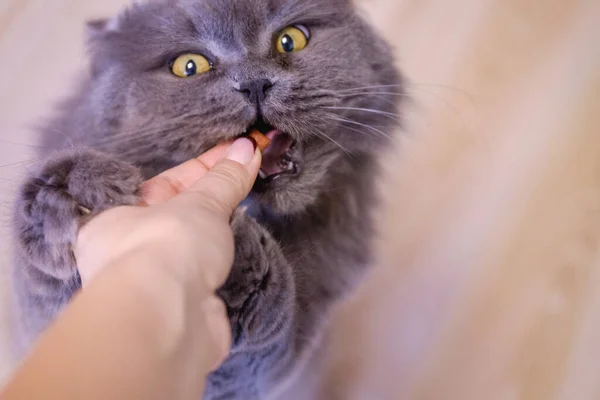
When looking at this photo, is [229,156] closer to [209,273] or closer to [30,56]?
[209,273]

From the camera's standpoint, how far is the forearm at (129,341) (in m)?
0.40

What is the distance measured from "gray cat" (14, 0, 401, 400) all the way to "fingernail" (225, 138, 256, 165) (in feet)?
0.19

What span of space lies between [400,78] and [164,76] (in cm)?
51

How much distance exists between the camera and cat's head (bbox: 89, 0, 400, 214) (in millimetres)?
845

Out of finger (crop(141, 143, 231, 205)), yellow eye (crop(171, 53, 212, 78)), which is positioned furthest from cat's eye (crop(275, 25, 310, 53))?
finger (crop(141, 143, 231, 205))

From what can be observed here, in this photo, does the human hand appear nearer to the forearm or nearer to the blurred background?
the forearm

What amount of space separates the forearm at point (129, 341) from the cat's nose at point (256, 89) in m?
0.38

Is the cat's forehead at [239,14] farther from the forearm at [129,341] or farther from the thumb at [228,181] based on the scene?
the forearm at [129,341]

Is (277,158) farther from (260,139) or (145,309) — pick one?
(145,309)

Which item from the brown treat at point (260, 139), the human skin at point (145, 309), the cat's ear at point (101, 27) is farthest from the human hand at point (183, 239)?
the cat's ear at point (101, 27)

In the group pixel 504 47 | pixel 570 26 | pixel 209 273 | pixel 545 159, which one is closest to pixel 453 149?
pixel 545 159

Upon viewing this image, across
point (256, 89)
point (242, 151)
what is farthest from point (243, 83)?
point (242, 151)

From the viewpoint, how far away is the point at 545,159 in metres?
1.43

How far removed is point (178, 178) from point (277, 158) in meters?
0.21
